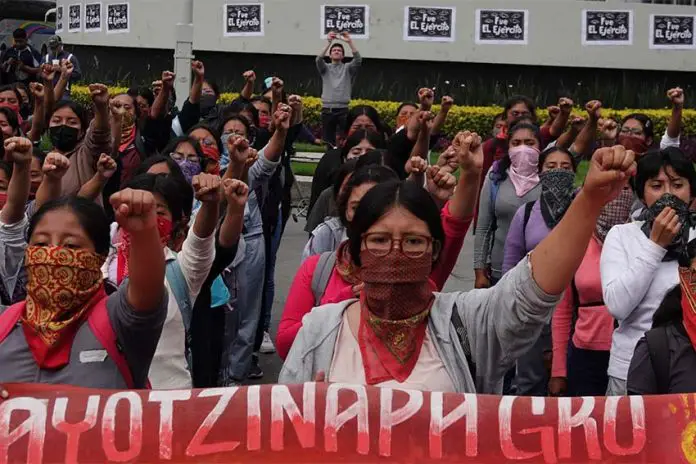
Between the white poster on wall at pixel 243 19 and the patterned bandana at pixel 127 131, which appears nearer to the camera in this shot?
the patterned bandana at pixel 127 131

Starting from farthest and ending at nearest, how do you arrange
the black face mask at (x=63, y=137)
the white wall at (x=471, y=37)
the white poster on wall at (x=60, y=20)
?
the white poster on wall at (x=60, y=20), the white wall at (x=471, y=37), the black face mask at (x=63, y=137)

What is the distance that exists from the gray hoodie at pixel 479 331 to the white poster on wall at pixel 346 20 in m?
15.0

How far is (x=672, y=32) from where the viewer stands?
1775 cm

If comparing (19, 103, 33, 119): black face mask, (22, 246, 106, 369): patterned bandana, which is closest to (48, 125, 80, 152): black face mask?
(22, 246, 106, 369): patterned bandana

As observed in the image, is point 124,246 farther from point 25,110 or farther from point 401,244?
point 25,110

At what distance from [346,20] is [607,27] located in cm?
373

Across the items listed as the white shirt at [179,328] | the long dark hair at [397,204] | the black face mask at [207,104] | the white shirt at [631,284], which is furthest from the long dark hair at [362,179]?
the black face mask at [207,104]

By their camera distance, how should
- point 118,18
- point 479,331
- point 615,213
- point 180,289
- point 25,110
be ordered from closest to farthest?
point 479,331 → point 180,289 → point 615,213 → point 25,110 → point 118,18

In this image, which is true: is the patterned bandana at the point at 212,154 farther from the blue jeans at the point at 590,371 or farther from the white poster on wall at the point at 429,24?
the white poster on wall at the point at 429,24

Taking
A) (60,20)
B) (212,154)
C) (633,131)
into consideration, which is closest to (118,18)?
(60,20)

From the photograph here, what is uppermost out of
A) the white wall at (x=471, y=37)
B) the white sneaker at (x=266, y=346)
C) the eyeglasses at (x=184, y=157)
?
the white wall at (x=471, y=37)

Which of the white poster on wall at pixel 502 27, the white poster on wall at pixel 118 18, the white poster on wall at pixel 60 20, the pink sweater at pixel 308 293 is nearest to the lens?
the pink sweater at pixel 308 293

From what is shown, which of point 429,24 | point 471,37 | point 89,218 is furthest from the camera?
point 429,24

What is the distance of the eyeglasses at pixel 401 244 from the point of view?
3.37 metres
